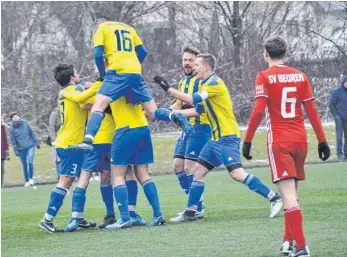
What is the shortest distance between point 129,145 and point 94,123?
791 millimetres

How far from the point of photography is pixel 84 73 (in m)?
41.4

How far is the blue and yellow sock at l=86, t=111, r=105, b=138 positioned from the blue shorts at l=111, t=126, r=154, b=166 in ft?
1.86

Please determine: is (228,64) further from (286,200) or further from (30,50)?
(286,200)

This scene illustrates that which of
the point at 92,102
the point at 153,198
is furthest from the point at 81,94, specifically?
the point at 153,198

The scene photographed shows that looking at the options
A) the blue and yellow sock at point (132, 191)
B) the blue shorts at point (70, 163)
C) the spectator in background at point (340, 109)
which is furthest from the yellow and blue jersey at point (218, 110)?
the spectator in background at point (340, 109)

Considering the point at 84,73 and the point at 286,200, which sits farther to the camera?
the point at 84,73

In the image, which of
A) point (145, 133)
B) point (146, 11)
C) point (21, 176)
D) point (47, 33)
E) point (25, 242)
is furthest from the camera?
point (47, 33)

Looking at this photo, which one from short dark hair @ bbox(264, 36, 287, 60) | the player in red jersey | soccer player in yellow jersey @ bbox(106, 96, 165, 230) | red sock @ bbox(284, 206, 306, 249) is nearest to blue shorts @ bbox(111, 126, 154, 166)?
soccer player in yellow jersey @ bbox(106, 96, 165, 230)

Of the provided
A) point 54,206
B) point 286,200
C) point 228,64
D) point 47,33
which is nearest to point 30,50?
point 47,33

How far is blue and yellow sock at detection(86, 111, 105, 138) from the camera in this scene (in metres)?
11.1

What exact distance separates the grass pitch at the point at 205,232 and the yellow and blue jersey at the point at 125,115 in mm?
1293

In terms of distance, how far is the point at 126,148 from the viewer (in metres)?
11.8

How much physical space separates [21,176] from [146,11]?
14995 millimetres

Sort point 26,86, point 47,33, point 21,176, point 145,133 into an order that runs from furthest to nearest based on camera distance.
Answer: point 47,33
point 26,86
point 21,176
point 145,133
